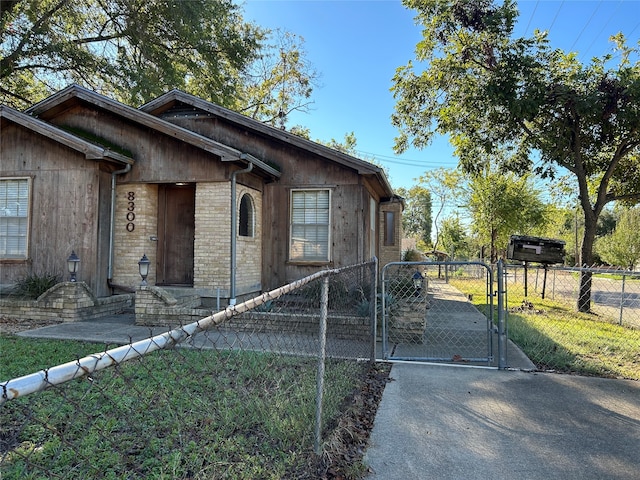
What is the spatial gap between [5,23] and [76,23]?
326 centimetres

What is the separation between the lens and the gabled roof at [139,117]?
318 inches

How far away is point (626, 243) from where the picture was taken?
33062 mm

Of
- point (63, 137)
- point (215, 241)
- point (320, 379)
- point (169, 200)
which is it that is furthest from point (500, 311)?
point (63, 137)

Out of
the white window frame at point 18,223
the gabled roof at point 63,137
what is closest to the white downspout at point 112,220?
the gabled roof at point 63,137

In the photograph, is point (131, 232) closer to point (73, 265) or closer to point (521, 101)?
point (73, 265)

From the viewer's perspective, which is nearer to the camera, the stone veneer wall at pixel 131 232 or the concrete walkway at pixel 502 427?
the concrete walkway at pixel 502 427

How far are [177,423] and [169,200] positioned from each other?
23.2 feet

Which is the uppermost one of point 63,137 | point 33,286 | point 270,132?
point 270,132

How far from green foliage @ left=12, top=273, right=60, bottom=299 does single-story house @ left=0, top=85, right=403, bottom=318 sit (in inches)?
13.1

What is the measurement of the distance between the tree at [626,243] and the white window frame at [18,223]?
129 ft

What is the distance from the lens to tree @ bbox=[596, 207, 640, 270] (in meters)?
32.8

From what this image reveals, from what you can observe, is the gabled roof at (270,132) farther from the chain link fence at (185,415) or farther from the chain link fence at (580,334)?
the chain link fence at (185,415)

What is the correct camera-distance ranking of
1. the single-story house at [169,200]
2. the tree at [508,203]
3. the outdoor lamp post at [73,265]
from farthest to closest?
the tree at [508,203], the single-story house at [169,200], the outdoor lamp post at [73,265]

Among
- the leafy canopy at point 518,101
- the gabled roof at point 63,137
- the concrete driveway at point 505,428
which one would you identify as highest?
the leafy canopy at point 518,101
